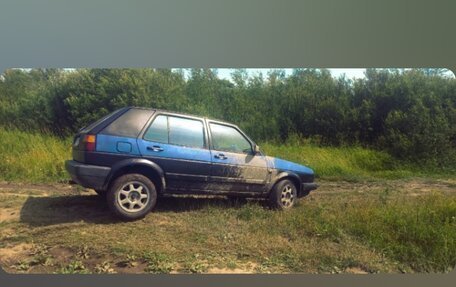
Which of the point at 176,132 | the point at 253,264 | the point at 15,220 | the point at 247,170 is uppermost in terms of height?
the point at 176,132

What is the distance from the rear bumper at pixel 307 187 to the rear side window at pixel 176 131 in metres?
1.02

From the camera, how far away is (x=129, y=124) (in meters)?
3.59

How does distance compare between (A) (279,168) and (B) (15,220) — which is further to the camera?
(A) (279,168)

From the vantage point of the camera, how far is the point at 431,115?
156 inches

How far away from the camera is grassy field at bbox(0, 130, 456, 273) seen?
137 inches

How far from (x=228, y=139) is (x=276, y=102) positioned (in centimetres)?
58

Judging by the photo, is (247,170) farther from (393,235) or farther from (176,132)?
(393,235)

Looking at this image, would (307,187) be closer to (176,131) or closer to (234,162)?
(234,162)

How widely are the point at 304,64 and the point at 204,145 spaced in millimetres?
1147

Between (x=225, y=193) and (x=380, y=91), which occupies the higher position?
(x=380, y=91)

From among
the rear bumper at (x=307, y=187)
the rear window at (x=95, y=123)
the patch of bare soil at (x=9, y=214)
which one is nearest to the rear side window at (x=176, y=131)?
the rear window at (x=95, y=123)

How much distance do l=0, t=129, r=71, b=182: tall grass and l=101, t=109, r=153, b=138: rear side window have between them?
456 mm

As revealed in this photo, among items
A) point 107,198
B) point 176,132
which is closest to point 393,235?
point 176,132

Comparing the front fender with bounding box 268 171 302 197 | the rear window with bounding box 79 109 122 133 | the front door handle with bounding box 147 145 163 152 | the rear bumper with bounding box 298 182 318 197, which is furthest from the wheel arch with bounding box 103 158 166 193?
the rear bumper with bounding box 298 182 318 197
